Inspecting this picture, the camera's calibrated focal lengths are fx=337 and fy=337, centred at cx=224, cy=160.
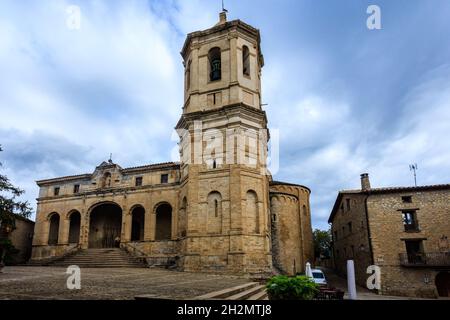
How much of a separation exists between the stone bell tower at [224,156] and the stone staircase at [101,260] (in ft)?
15.3

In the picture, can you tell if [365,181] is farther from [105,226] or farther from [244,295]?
[105,226]

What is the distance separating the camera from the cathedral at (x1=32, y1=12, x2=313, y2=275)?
73.5 feet

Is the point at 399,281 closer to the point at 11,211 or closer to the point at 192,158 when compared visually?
the point at 192,158

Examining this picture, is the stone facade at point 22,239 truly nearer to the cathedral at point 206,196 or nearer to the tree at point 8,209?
the cathedral at point 206,196

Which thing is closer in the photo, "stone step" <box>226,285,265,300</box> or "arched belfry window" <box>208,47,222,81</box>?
"stone step" <box>226,285,265,300</box>

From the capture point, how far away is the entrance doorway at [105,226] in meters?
31.7

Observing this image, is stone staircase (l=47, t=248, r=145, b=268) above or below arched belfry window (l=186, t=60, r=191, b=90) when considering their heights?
below

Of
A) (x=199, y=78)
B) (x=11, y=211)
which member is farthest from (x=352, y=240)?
(x=11, y=211)

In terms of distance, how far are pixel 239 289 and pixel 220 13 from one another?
23610 millimetres

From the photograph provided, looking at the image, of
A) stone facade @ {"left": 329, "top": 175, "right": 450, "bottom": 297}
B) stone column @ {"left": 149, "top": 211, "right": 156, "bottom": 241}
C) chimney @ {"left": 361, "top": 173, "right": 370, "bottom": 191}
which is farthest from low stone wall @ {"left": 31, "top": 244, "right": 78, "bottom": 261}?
chimney @ {"left": 361, "top": 173, "right": 370, "bottom": 191}

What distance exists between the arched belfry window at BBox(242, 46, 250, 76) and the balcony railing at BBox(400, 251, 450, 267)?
56.8 ft

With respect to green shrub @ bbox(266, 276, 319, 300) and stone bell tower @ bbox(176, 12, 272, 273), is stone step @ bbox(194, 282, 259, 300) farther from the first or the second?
stone bell tower @ bbox(176, 12, 272, 273)

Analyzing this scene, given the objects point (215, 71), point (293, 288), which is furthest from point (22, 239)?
point (293, 288)

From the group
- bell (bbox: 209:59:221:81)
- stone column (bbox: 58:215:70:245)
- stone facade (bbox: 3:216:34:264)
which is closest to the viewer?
bell (bbox: 209:59:221:81)
